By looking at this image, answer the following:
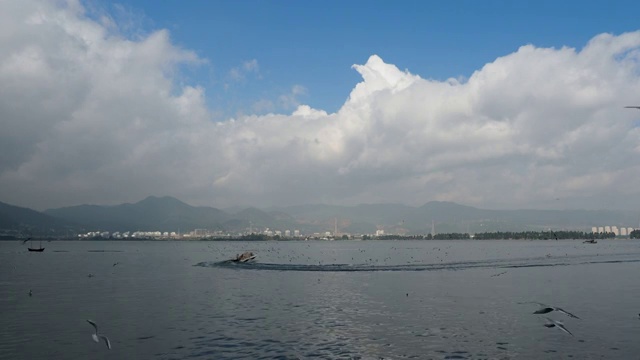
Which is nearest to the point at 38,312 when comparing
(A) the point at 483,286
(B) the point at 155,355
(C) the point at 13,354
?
(C) the point at 13,354

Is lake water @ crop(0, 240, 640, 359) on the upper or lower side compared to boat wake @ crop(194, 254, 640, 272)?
lower

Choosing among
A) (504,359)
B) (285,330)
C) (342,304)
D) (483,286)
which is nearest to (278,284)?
(342,304)

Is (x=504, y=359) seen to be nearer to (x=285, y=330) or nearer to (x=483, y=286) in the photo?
(x=285, y=330)

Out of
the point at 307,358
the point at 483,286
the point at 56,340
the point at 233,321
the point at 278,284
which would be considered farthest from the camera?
the point at 278,284

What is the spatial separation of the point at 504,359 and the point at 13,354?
2473 centimetres

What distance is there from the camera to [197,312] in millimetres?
39219

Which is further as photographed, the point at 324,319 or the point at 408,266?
the point at 408,266

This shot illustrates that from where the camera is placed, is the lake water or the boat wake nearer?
the lake water

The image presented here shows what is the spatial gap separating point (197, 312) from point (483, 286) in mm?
31907

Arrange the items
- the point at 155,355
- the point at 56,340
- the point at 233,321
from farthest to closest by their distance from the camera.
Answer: the point at 233,321 < the point at 56,340 < the point at 155,355

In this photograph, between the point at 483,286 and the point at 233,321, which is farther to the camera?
the point at 483,286

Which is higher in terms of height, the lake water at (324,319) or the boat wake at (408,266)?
the boat wake at (408,266)

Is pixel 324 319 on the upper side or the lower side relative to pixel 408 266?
lower

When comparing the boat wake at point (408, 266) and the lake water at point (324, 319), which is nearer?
the lake water at point (324, 319)
